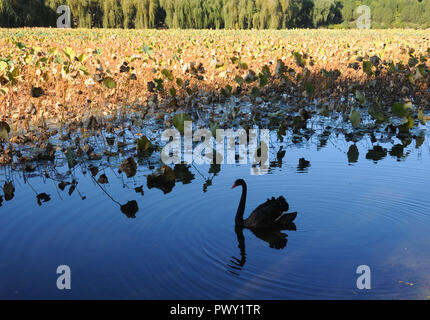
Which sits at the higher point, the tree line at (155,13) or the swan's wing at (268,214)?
the tree line at (155,13)

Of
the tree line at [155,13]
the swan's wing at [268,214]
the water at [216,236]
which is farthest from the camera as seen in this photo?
the tree line at [155,13]

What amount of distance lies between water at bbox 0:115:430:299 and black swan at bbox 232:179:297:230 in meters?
0.11

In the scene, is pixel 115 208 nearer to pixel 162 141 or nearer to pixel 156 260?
pixel 156 260

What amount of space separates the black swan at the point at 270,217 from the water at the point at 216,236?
0.35 ft

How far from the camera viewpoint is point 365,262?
426 centimetres

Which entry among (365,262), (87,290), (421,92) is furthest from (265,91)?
(87,290)

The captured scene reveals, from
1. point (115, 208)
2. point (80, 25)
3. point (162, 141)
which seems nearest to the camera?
point (115, 208)

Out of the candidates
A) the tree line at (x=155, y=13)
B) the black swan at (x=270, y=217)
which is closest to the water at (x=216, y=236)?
the black swan at (x=270, y=217)

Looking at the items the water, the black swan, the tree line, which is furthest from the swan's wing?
A: the tree line

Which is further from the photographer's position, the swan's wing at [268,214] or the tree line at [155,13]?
the tree line at [155,13]

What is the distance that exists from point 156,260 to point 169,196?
165 cm

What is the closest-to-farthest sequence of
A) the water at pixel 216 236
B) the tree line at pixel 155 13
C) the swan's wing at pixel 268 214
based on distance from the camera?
the water at pixel 216 236 → the swan's wing at pixel 268 214 → the tree line at pixel 155 13

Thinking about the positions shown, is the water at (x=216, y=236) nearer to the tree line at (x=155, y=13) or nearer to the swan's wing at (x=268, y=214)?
the swan's wing at (x=268, y=214)

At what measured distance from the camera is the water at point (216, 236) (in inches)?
153
